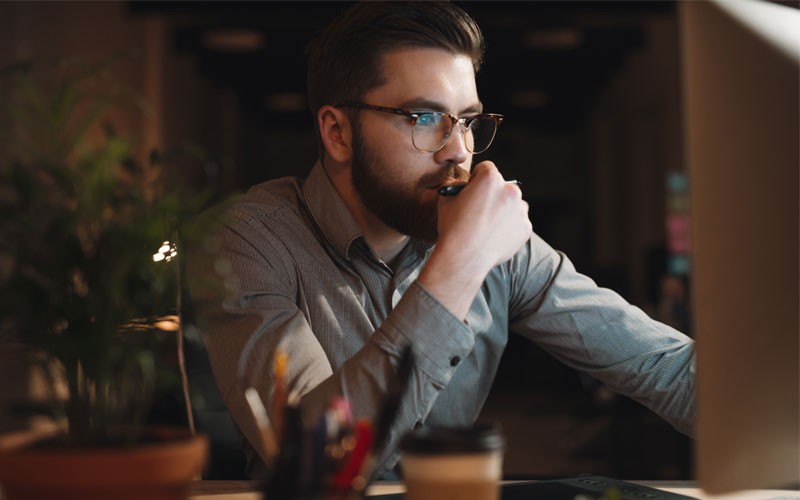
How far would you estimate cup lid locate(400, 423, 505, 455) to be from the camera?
2.44 feet

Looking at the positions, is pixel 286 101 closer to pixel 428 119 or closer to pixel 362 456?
pixel 428 119

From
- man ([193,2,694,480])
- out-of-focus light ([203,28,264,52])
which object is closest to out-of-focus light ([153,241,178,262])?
man ([193,2,694,480])

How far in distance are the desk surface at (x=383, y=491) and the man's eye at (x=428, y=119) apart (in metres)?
0.65

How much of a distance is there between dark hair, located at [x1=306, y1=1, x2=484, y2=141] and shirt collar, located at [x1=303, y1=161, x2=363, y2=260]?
6.5 inches

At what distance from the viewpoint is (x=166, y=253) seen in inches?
29.8

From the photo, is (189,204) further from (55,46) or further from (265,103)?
(265,103)

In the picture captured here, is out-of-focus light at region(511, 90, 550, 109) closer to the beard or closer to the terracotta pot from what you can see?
the beard

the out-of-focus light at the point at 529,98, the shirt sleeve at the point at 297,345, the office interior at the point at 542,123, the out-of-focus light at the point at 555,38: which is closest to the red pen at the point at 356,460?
the shirt sleeve at the point at 297,345

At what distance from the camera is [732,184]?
79 centimetres

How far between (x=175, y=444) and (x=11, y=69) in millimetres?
Result: 317

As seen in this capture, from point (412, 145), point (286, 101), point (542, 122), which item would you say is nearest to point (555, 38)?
point (286, 101)

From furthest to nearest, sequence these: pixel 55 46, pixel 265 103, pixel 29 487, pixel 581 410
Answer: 1. pixel 265 103
2. pixel 55 46
3. pixel 581 410
4. pixel 29 487

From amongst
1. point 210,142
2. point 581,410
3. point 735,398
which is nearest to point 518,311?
point 735,398

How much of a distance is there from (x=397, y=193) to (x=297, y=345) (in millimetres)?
377
